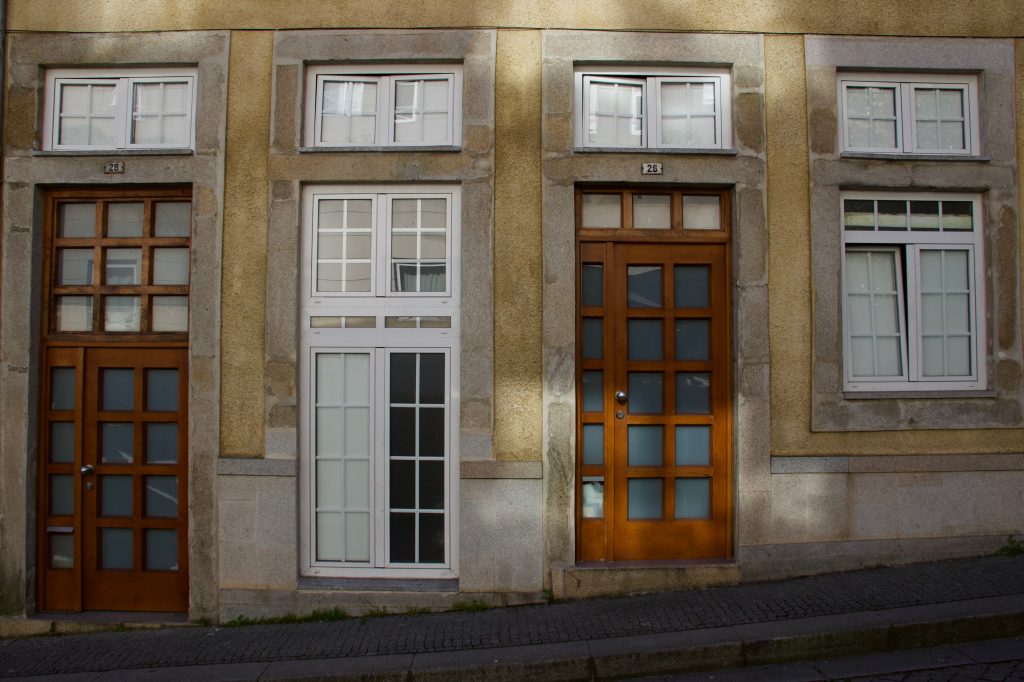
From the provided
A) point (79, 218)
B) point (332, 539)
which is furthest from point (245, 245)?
point (332, 539)

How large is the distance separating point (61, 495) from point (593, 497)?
175 inches

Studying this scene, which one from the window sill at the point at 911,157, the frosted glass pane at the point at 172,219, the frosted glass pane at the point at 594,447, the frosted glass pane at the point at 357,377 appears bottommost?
the frosted glass pane at the point at 594,447

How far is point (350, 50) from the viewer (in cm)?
600

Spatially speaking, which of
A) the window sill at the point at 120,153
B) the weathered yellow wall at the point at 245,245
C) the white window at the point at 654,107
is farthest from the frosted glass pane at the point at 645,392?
the window sill at the point at 120,153

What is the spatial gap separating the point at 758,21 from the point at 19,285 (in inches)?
253

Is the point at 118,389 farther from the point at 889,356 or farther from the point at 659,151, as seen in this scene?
the point at 889,356

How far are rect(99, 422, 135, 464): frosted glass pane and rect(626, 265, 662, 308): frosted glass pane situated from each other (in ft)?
14.2

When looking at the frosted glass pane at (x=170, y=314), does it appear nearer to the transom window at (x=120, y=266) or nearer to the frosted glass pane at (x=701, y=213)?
the transom window at (x=120, y=266)

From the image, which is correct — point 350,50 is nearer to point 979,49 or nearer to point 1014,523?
point 979,49

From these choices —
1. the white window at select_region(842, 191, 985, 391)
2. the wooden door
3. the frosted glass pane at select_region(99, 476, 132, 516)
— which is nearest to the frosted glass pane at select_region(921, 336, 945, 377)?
the white window at select_region(842, 191, 985, 391)

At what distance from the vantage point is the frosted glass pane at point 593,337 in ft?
19.9

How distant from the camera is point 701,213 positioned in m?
6.15

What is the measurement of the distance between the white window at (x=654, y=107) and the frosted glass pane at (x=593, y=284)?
1017 millimetres

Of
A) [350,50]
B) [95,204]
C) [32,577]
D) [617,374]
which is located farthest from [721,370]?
[32,577]
